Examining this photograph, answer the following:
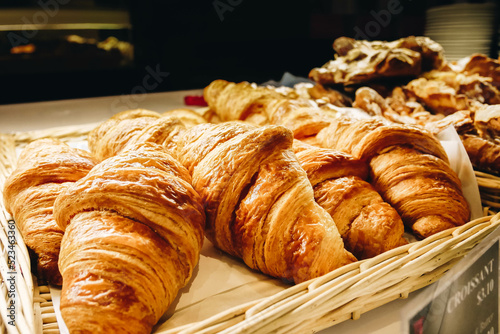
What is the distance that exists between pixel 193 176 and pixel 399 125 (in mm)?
819

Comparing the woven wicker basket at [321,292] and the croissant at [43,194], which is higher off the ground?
the croissant at [43,194]

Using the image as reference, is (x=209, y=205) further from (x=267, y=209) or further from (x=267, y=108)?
(x=267, y=108)

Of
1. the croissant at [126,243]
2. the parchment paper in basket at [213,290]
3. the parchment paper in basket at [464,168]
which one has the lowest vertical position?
the parchment paper in basket at [213,290]

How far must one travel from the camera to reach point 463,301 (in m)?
0.81

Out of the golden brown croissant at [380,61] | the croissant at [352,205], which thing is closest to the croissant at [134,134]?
the croissant at [352,205]

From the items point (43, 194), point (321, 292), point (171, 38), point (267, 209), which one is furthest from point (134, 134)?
point (171, 38)

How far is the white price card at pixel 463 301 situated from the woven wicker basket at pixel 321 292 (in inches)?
8.2

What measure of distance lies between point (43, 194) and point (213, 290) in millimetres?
666

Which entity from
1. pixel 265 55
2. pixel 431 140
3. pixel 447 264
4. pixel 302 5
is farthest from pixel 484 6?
pixel 447 264

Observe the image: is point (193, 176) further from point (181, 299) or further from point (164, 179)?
point (181, 299)

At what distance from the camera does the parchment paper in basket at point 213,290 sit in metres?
1.05

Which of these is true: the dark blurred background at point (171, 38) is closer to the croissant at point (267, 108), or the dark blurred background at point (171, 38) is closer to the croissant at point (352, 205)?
the croissant at point (267, 108)

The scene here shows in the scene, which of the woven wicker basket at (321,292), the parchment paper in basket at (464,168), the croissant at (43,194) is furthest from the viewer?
the parchment paper in basket at (464,168)

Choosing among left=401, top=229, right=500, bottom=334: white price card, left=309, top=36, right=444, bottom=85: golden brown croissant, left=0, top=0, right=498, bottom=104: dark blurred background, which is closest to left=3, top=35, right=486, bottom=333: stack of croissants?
left=401, top=229, right=500, bottom=334: white price card
